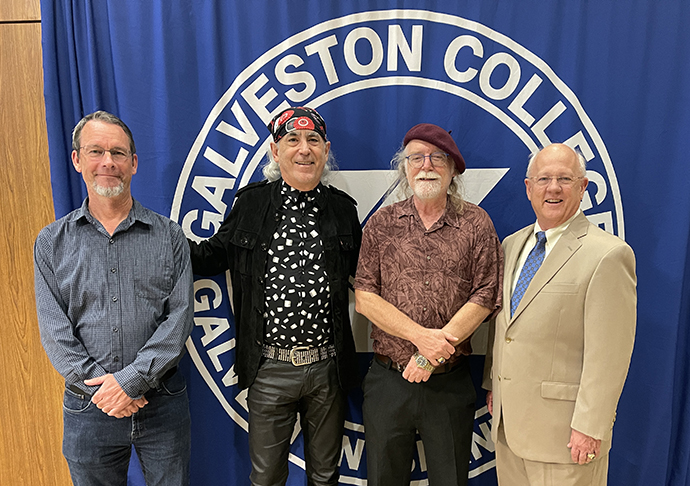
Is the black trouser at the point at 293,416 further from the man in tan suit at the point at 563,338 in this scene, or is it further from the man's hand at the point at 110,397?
the man in tan suit at the point at 563,338

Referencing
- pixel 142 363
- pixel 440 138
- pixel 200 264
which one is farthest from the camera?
pixel 200 264

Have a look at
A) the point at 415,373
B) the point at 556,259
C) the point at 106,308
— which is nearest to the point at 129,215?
the point at 106,308

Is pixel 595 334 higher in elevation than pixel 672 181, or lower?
lower

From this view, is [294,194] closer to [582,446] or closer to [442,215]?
[442,215]

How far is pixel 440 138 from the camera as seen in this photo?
5.85ft

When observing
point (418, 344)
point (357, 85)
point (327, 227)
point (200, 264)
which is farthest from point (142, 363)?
point (357, 85)

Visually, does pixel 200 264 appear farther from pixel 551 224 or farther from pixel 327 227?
pixel 551 224

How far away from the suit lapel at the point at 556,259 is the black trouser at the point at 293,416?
92cm

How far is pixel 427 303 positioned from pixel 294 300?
0.59 metres

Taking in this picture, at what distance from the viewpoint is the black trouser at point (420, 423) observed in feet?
6.01


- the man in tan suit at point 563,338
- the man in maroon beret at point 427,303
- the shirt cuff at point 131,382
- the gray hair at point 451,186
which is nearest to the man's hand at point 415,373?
the man in maroon beret at point 427,303

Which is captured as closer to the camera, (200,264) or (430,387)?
(430,387)

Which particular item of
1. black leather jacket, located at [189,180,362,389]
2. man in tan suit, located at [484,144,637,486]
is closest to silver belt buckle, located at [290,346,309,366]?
black leather jacket, located at [189,180,362,389]

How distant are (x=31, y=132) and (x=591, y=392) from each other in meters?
2.95
